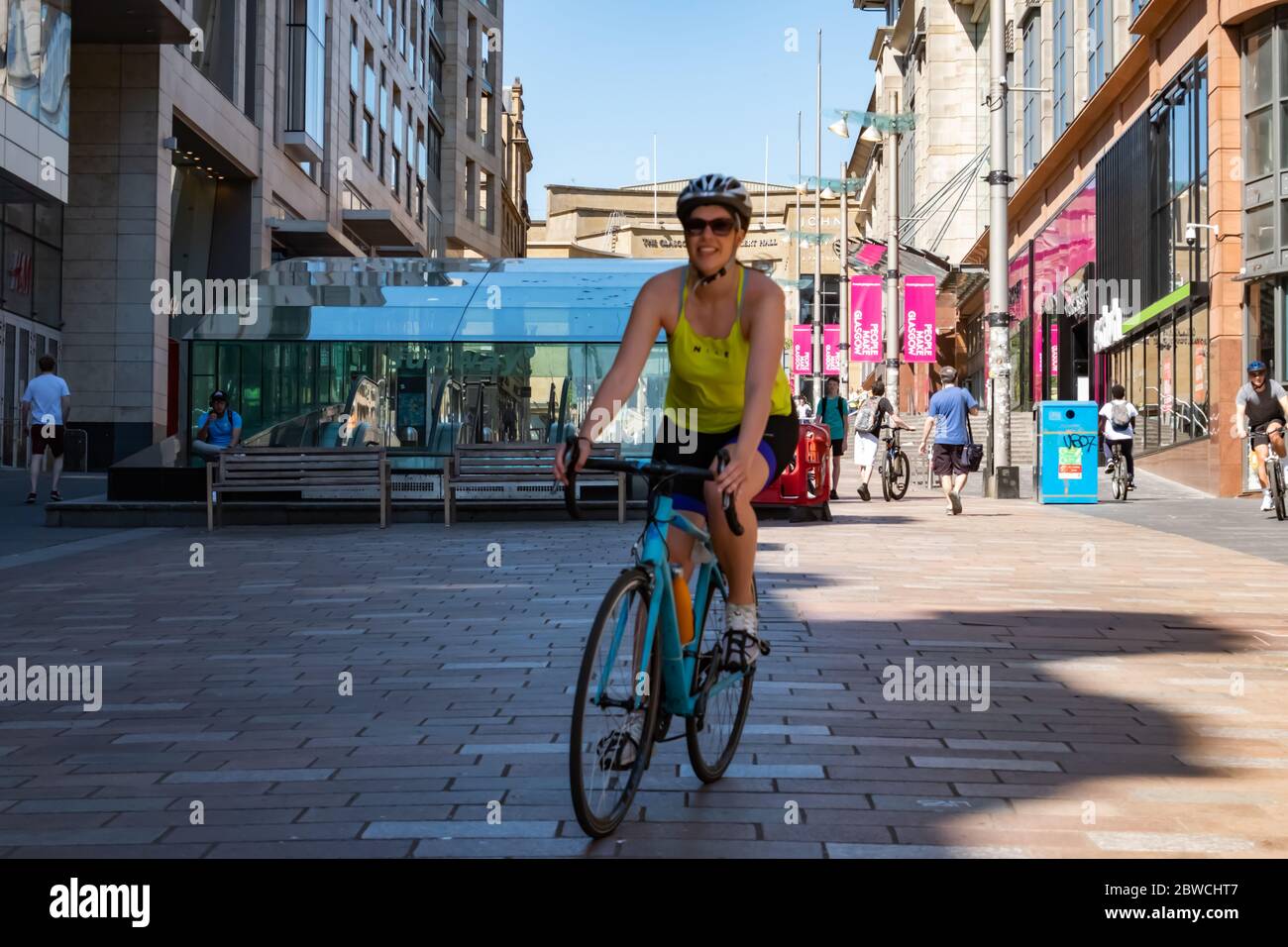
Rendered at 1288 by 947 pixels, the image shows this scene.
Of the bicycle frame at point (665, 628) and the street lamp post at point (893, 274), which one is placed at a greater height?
the street lamp post at point (893, 274)

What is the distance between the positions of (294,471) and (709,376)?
13.3 metres

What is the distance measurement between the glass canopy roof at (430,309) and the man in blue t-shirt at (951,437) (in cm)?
404

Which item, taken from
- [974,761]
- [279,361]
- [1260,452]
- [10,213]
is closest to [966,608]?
[974,761]

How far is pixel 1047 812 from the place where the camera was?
458 cm

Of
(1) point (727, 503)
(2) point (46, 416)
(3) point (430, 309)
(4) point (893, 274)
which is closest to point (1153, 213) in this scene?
(4) point (893, 274)

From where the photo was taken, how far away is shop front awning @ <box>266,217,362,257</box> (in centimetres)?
3625

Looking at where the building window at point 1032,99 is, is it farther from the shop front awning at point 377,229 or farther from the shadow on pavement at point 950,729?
the shadow on pavement at point 950,729

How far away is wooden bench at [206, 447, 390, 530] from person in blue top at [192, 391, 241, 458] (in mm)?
1509

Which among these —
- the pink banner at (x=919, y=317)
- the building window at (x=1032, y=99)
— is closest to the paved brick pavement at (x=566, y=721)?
the pink banner at (x=919, y=317)

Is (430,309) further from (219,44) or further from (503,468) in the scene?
(219,44)

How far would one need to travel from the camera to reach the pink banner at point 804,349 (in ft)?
186

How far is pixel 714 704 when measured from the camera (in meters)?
4.89

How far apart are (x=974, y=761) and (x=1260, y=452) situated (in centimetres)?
1372

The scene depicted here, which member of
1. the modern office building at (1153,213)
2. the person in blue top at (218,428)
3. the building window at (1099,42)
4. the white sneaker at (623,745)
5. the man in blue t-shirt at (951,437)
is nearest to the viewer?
the white sneaker at (623,745)
